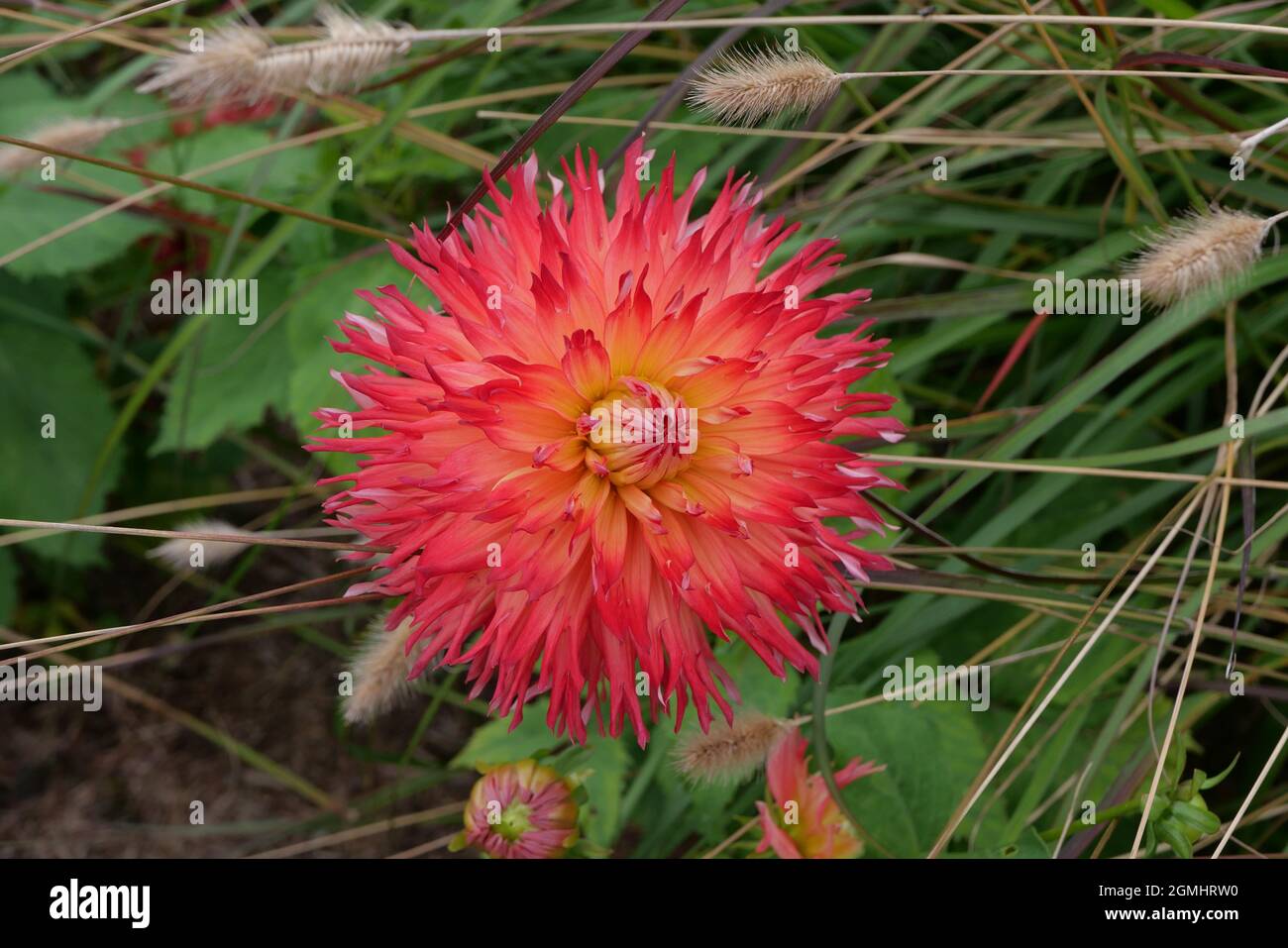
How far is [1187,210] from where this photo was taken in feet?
4.92

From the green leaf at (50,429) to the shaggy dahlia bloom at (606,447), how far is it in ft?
3.99

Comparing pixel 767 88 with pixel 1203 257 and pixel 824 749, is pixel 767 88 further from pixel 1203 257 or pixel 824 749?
pixel 824 749

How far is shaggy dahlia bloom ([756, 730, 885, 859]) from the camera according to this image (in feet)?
3.93

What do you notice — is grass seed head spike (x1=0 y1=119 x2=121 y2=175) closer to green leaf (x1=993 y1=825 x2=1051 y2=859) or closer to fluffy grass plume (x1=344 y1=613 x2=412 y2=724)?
fluffy grass plume (x1=344 y1=613 x2=412 y2=724)

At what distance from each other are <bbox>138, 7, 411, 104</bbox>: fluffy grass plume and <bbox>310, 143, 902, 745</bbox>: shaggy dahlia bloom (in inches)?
10.2

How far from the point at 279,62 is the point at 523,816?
0.82 meters

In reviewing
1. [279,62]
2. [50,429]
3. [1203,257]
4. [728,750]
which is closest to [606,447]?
[728,750]

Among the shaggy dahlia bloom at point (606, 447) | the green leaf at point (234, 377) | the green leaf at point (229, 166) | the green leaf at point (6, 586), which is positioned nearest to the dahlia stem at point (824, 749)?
the shaggy dahlia bloom at point (606, 447)

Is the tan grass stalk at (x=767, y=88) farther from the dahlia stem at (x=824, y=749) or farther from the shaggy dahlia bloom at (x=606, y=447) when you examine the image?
the dahlia stem at (x=824, y=749)

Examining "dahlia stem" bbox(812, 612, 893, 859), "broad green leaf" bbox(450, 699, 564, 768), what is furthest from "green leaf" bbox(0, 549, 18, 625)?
"dahlia stem" bbox(812, 612, 893, 859)

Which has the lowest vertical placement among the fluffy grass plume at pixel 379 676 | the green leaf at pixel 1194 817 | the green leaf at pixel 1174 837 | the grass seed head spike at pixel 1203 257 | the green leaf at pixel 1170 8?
the green leaf at pixel 1174 837

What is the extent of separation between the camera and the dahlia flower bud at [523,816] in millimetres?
1081
